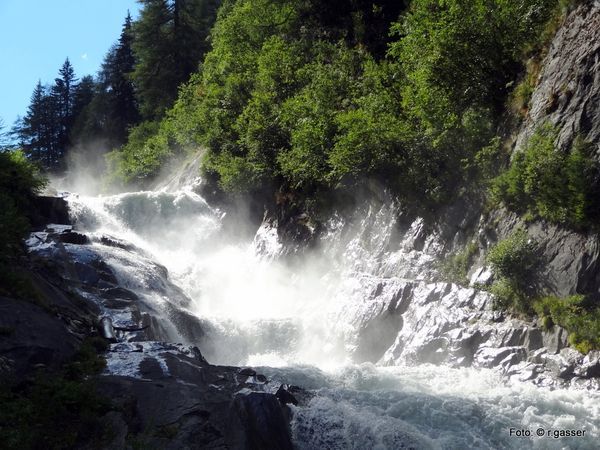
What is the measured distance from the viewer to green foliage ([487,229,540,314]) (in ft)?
47.3

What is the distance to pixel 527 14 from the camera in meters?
17.9

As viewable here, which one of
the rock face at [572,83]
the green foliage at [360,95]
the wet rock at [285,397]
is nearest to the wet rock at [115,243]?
the green foliage at [360,95]

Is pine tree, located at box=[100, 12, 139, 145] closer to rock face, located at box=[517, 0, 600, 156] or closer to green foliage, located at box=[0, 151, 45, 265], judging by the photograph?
green foliage, located at box=[0, 151, 45, 265]

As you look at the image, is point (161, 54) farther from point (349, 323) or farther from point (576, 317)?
point (576, 317)

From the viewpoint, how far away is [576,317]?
43.0ft

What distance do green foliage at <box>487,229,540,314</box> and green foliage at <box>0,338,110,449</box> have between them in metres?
9.19

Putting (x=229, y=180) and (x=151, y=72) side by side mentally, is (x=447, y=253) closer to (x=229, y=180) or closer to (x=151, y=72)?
(x=229, y=180)

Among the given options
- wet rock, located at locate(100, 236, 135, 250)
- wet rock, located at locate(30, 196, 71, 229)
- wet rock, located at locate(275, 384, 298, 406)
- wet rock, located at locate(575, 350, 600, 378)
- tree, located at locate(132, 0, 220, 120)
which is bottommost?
wet rock, located at locate(575, 350, 600, 378)

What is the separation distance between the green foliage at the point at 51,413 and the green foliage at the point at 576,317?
→ 907cm

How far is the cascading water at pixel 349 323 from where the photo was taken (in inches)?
431

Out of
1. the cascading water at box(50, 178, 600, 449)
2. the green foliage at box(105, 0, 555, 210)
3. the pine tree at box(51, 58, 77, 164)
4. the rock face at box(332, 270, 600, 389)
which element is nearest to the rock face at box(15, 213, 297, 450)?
the cascading water at box(50, 178, 600, 449)

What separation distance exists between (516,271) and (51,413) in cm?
1023

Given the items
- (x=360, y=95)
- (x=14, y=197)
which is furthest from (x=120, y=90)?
(x=14, y=197)

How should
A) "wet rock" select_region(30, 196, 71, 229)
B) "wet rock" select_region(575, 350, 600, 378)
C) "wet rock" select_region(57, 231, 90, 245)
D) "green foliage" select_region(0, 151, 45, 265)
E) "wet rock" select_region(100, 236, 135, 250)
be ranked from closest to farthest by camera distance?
"green foliage" select_region(0, 151, 45, 265), "wet rock" select_region(575, 350, 600, 378), "wet rock" select_region(57, 231, 90, 245), "wet rock" select_region(30, 196, 71, 229), "wet rock" select_region(100, 236, 135, 250)
